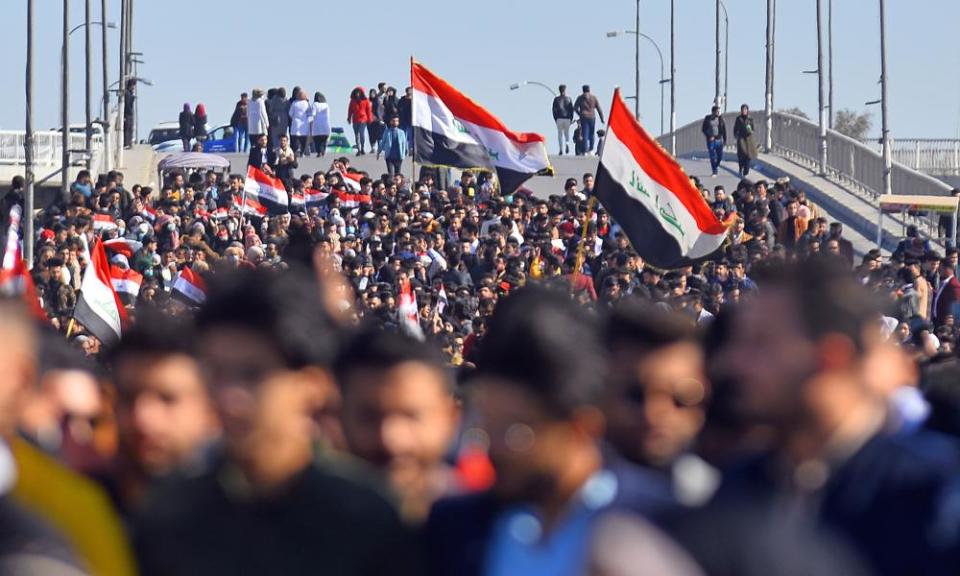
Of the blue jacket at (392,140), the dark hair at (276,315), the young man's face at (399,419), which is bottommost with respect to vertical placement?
the young man's face at (399,419)

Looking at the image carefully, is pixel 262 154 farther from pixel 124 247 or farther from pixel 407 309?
pixel 407 309

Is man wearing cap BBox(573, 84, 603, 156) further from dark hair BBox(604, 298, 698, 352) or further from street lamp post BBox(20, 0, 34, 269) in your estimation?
dark hair BBox(604, 298, 698, 352)

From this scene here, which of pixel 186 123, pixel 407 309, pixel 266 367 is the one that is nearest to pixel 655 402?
pixel 266 367

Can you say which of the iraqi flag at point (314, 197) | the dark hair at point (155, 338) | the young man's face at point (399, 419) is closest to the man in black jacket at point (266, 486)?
the young man's face at point (399, 419)

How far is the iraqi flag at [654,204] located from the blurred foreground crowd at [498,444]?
759 cm

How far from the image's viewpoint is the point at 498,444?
409 centimetres

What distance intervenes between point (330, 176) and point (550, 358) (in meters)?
25.0

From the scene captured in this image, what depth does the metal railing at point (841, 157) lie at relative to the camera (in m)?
36.7

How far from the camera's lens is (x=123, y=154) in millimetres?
41844

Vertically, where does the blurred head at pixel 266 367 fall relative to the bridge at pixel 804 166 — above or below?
below

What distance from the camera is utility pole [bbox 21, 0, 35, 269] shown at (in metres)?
27.1

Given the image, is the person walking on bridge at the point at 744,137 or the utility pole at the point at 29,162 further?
the person walking on bridge at the point at 744,137

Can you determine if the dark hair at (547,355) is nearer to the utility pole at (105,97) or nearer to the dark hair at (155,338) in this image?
the dark hair at (155,338)

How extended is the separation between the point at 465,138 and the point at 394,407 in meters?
16.8
